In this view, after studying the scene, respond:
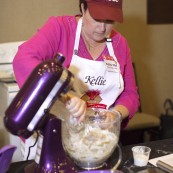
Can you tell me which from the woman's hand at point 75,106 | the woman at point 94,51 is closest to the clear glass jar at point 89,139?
the woman's hand at point 75,106

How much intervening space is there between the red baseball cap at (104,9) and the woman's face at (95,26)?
5 centimetres

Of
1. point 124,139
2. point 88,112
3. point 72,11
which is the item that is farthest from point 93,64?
point 124,139

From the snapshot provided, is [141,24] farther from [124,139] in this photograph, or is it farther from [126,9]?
[124,139]

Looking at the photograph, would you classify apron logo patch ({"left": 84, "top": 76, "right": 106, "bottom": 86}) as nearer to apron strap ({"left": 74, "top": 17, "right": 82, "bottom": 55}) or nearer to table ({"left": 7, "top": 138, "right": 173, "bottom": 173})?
apron strap ({"left": 74, "top": 17, "right": 82, "bottom": 55})

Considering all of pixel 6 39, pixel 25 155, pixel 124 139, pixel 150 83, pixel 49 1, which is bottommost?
pixel 124 139

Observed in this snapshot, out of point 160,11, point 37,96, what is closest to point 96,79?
point 37,96

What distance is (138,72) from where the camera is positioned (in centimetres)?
279

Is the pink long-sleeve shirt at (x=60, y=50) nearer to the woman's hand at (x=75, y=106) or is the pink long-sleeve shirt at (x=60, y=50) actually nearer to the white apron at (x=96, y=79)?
the white apron at (x=96, y=79)

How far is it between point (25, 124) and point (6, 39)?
1.56 meters

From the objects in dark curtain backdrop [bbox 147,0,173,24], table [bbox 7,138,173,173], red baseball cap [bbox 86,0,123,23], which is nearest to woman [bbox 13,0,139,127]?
red baseball cap [bbox 86,0,123,23]

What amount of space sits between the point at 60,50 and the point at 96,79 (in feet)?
0.60

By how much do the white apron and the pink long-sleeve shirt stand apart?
25mm

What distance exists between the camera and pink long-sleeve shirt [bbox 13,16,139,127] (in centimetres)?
90

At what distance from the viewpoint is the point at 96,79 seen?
118 cm
